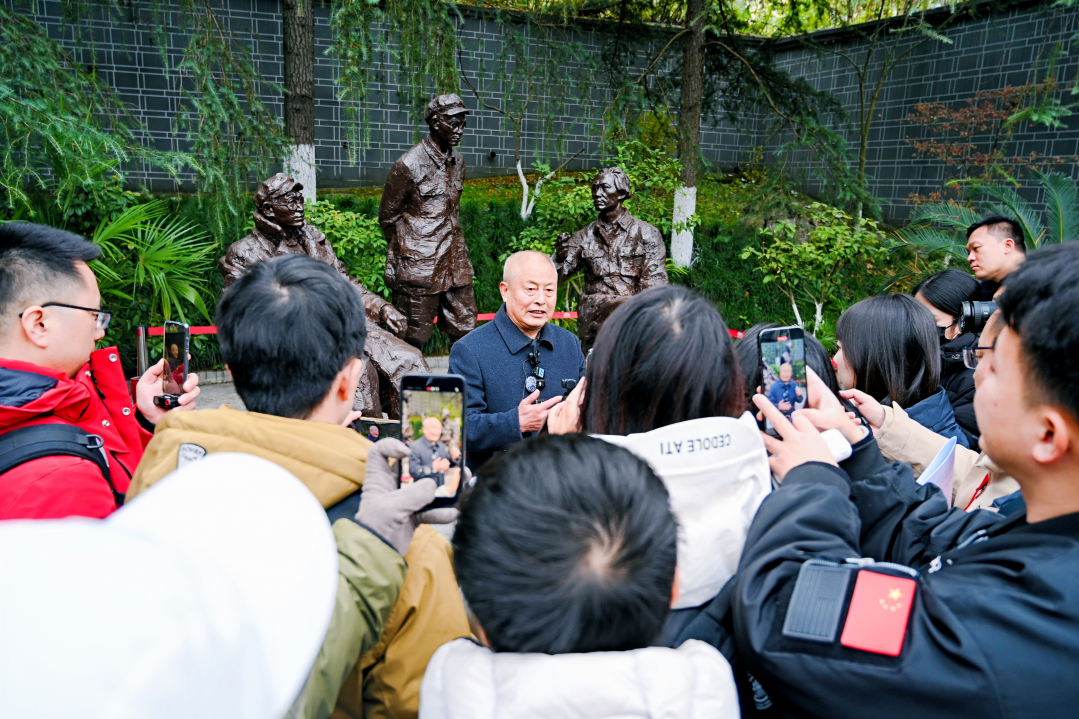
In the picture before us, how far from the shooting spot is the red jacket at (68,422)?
156 centimetres

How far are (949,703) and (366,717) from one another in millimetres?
943

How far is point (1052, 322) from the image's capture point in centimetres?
107

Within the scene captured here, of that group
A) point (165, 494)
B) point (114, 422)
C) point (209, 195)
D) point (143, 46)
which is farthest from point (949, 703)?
point (143, 46)

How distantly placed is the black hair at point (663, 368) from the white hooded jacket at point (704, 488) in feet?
0.32

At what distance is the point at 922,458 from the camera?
209 cm

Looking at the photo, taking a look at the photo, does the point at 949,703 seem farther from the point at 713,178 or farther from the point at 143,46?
the point at 713,178

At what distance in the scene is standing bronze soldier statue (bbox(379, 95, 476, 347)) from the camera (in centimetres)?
502

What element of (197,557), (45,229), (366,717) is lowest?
(366,717)

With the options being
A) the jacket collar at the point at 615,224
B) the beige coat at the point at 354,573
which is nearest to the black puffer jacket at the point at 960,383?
the beige coat at the point at 354,573

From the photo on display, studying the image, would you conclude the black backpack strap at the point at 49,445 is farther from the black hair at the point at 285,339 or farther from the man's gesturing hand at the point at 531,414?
the man's gesturing hand at the point at 531,414

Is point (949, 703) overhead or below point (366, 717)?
overhead

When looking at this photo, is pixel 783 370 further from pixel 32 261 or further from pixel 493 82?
pixel 493 82

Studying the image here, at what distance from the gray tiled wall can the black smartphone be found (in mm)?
6326

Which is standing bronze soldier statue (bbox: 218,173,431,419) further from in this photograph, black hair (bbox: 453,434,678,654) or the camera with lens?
black hair (bbox: 453,434,678,654)
